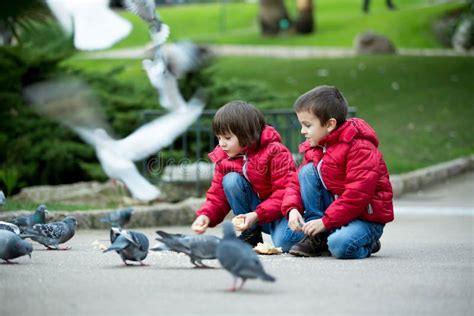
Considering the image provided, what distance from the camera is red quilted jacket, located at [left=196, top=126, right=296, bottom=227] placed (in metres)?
7.50

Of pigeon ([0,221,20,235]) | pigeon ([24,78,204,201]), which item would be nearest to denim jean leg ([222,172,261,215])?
pigeon ([0,221,20,235])

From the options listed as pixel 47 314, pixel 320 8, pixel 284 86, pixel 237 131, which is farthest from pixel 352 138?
pixel 320 8

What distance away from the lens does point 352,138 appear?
714 cm

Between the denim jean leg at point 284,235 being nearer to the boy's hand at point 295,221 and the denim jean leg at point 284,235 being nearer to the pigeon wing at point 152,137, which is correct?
the boy's hand at point 295,221

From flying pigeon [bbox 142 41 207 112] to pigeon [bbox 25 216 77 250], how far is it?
433cm

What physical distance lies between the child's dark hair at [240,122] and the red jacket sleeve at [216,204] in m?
0.40

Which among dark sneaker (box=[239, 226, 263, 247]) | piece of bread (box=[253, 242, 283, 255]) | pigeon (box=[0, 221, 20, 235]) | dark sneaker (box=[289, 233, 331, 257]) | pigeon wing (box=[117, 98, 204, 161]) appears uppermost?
pigeon (box=[0, 221, 20, 235])

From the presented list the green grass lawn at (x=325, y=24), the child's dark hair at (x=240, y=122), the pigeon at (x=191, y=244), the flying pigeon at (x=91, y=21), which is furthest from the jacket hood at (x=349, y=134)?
the green grass lawn at (x=325, y=24)

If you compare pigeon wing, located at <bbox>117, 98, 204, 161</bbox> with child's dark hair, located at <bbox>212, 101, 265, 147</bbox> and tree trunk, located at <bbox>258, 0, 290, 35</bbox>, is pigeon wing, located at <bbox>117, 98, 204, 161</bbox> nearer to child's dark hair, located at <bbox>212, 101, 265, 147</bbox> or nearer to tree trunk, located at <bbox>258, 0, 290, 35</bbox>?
child's dark hair, located at <bbox>212, 101, 265, 147</bbox>

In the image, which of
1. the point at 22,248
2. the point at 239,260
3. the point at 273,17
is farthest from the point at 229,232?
the point at 273,17

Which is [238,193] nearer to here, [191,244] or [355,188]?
[355,188]

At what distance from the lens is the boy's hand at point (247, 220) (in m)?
7.37

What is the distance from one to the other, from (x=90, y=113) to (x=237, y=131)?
4.55 meters

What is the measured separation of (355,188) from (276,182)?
2.34 feet
